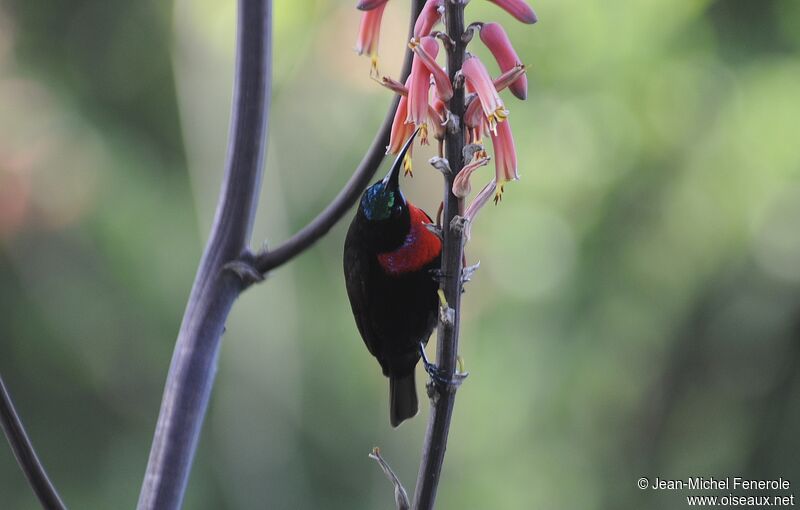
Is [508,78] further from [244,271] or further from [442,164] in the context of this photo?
[244,271]

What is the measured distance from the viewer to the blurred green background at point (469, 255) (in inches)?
143

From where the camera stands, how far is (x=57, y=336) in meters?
4.05

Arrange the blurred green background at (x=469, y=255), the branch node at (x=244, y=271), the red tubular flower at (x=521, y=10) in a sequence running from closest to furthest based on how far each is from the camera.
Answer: the red tubular flower at (x=521, y=10) → the branch node at (x=244, y=271) → the blurred green background at (x=469, y=255)

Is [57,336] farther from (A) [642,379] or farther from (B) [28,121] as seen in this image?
(A) [642,379]

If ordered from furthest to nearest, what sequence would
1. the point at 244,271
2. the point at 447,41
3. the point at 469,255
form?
the point at 469,255
the point at 244,271
the point at 447,41

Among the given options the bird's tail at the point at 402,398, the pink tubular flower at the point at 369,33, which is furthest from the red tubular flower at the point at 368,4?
the bird's tail at the point at 402,398

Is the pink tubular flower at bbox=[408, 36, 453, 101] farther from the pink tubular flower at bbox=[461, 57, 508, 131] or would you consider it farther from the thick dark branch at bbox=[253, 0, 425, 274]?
the thick dark branch at bbox=[253, 0, 425, 274]

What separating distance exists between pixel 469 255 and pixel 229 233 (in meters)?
2.76

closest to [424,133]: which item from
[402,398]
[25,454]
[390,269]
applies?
[25,454]

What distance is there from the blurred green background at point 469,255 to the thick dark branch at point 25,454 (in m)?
2.69

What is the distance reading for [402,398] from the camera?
1.77 meters

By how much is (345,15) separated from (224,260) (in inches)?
113

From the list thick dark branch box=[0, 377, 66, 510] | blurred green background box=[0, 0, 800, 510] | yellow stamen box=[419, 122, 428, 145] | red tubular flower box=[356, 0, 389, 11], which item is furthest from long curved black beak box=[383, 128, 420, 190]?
blurred green background box=[0, 0, 800, 510]

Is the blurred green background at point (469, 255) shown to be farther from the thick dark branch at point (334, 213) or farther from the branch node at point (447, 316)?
the branch node at point (447, 316)
